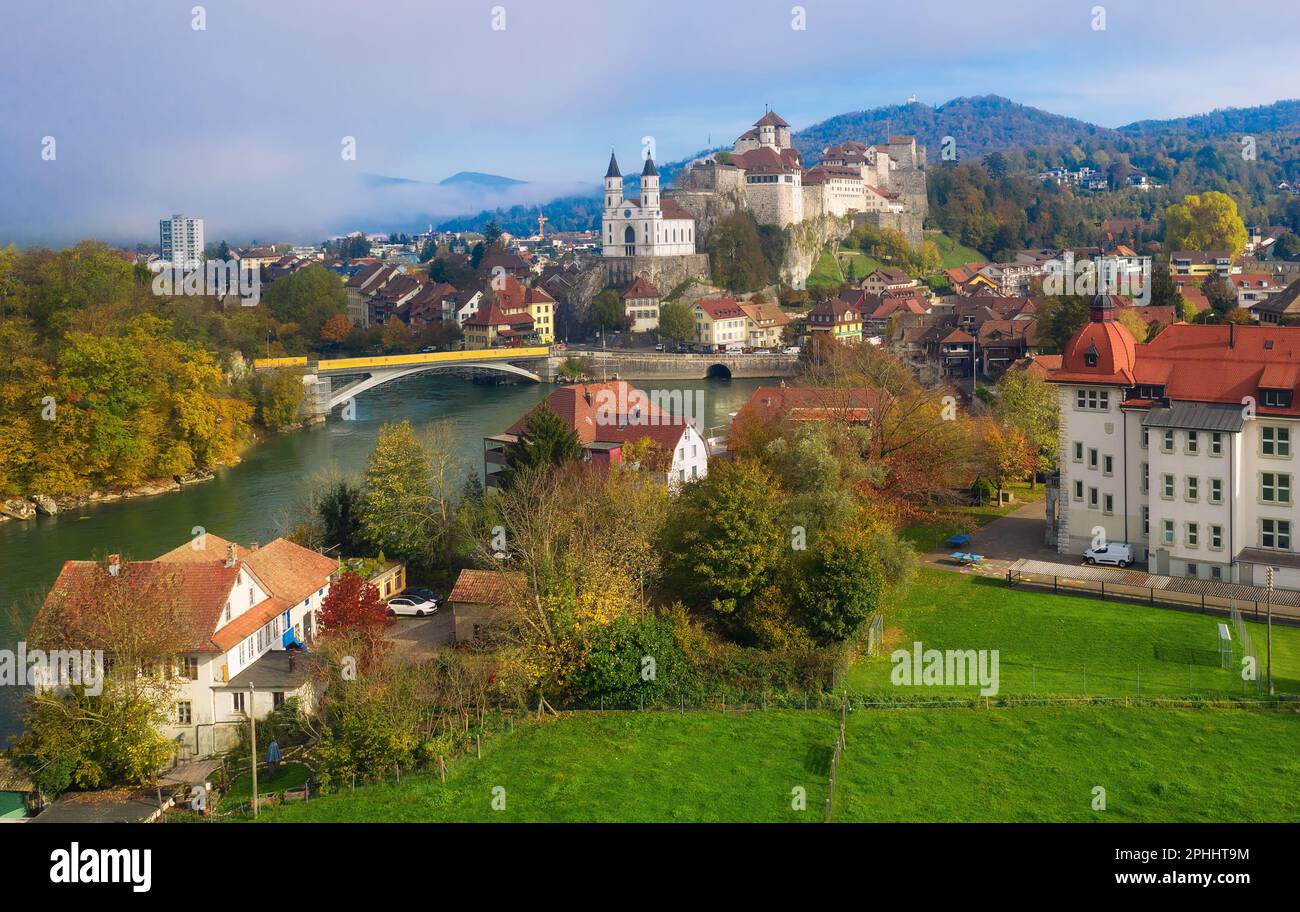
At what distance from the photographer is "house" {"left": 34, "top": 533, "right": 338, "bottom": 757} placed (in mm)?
13750

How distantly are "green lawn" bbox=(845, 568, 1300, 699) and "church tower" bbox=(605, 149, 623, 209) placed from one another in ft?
181

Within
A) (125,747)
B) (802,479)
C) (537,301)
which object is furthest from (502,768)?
(537,301)

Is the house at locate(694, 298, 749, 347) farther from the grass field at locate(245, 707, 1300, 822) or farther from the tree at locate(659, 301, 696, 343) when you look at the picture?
the grass field at locate(245, 707, 1300, 822)

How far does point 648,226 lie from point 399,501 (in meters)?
49.3

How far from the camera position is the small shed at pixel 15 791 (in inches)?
478

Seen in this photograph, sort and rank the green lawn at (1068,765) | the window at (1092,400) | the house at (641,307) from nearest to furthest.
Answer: the green lawn at (1068,765) → the window at (1092,400) → the house at (641,307)

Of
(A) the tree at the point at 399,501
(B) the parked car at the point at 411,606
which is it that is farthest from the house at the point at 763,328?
(B) the parked car at the point at 411,606

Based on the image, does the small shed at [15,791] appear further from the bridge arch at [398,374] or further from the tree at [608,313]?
the tree at [608,313]

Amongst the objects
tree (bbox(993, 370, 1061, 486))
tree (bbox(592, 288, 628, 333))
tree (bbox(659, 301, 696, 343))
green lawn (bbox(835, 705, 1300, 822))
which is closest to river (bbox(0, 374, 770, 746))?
green lawn (bbox(835, 705, 1300, 822))

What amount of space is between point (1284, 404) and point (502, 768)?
11536 mm

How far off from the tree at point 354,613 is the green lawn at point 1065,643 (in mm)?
5473

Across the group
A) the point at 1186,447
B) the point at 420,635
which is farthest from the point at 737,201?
the point at 420,635

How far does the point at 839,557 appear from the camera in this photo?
14.7m
